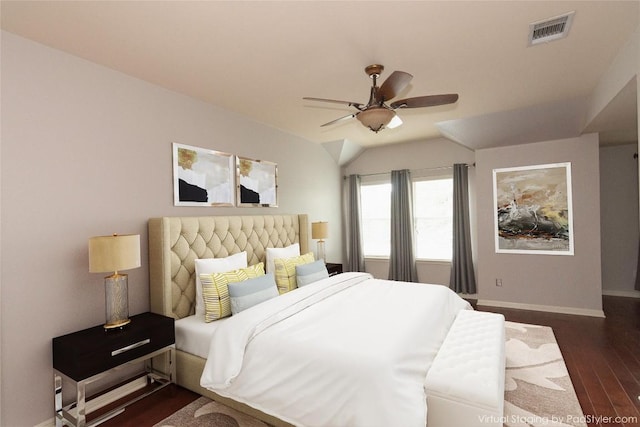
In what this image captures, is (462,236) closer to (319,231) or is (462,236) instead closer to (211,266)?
(319,231)

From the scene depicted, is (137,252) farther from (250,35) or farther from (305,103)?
(305,103)

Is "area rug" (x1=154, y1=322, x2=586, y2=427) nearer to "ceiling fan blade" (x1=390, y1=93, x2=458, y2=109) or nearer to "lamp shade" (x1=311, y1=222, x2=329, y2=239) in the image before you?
"ceiling fan blade" (x1=390, y1=93, x2=458, y2=109)

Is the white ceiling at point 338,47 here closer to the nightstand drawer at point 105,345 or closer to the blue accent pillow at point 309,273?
the blue accent pillow at point 309,273

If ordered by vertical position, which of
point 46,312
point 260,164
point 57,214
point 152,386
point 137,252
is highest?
point 260,164

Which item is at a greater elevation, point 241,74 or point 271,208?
point 241,74

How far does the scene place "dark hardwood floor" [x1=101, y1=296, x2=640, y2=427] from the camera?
2.24 metres

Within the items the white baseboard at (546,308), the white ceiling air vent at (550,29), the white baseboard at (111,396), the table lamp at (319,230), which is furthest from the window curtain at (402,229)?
the white baseboard at (111,396)

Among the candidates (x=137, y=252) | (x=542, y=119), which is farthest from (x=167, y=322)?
(x=542, y=119)

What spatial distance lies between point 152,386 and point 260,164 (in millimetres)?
2679

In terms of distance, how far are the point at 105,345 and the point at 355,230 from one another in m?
4.51

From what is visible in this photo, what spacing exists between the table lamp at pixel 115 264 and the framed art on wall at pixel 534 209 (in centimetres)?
485

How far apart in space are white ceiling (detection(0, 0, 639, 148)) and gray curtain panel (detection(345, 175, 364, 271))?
2.38m

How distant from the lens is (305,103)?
11.6ft

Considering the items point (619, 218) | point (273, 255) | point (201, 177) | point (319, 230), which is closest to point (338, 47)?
point (201, 177)
